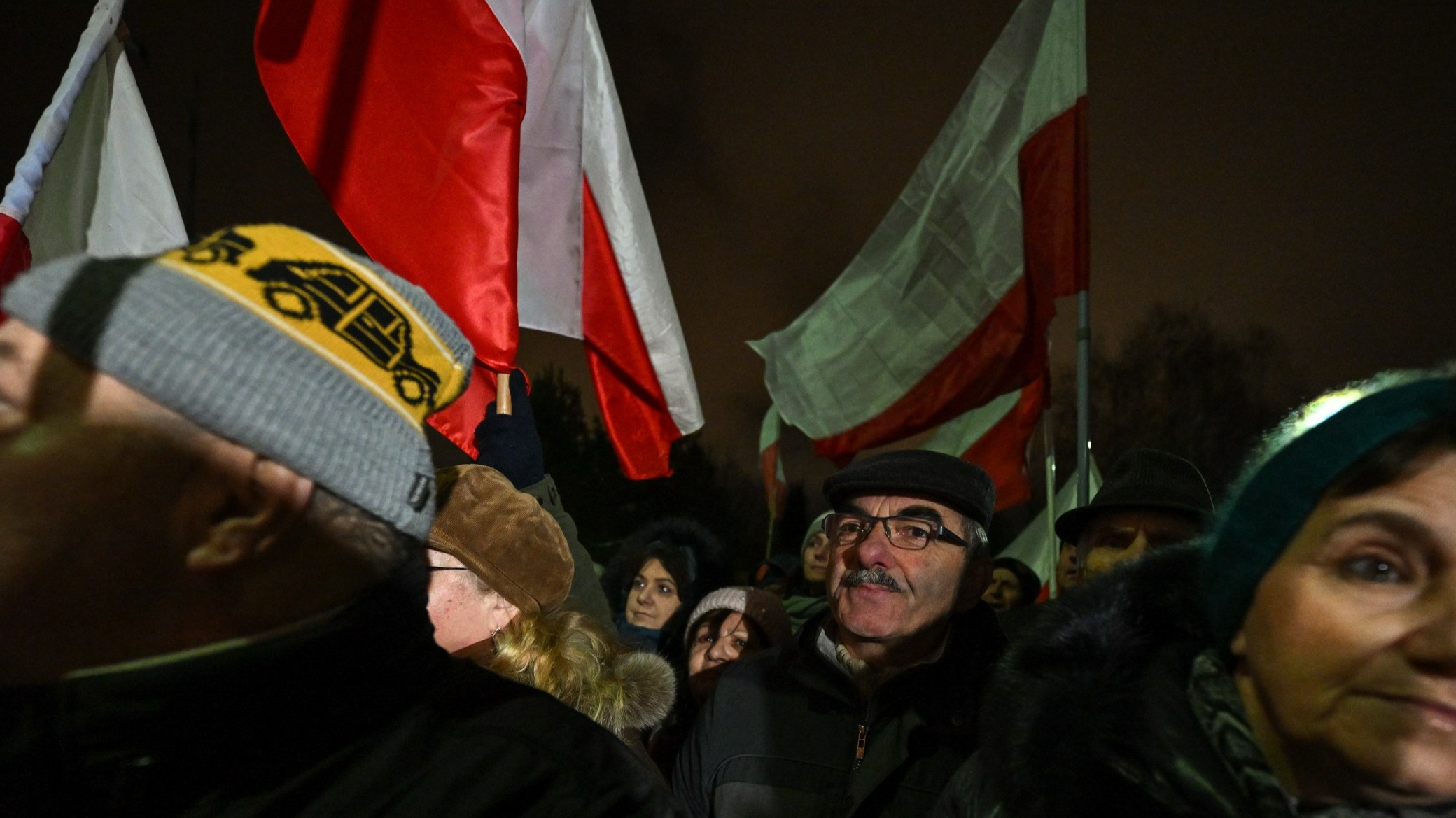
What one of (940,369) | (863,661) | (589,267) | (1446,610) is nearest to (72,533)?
(1446,610)

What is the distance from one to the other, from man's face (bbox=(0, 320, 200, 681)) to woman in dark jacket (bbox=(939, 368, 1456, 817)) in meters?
1.05

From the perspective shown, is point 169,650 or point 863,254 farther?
point 863,254

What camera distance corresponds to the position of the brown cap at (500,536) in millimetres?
2326

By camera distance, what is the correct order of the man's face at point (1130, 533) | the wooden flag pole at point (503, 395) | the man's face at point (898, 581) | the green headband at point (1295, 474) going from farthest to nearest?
the wooden flag pole at point (503, 395) → the man's face at point (1130, 533) → the man's face at point (898, 581) → the green headband at point (1295, 474)

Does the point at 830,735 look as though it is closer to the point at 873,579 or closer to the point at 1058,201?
the point at 873,579

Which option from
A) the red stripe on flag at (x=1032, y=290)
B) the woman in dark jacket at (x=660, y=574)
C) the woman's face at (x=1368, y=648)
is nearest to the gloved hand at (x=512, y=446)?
the woman in dark jacket at (x=660, y=574)

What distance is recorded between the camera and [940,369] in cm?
578

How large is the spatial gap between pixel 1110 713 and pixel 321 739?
36.2 inches

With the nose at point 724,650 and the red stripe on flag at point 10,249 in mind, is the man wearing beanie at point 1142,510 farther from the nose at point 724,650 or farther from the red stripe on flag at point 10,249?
the red stripe on flag at point 10,249

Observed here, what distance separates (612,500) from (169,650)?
45636 millimetres

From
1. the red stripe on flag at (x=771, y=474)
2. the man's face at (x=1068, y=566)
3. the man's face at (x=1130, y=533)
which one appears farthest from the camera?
the red stripe on flag at (x=771, y=474)

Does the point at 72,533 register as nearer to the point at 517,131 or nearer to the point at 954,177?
the point at 517,131

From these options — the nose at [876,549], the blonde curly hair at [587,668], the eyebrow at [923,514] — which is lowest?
the blonde curly hair at [587,668]

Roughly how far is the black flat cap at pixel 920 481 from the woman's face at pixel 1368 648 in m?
1.92
